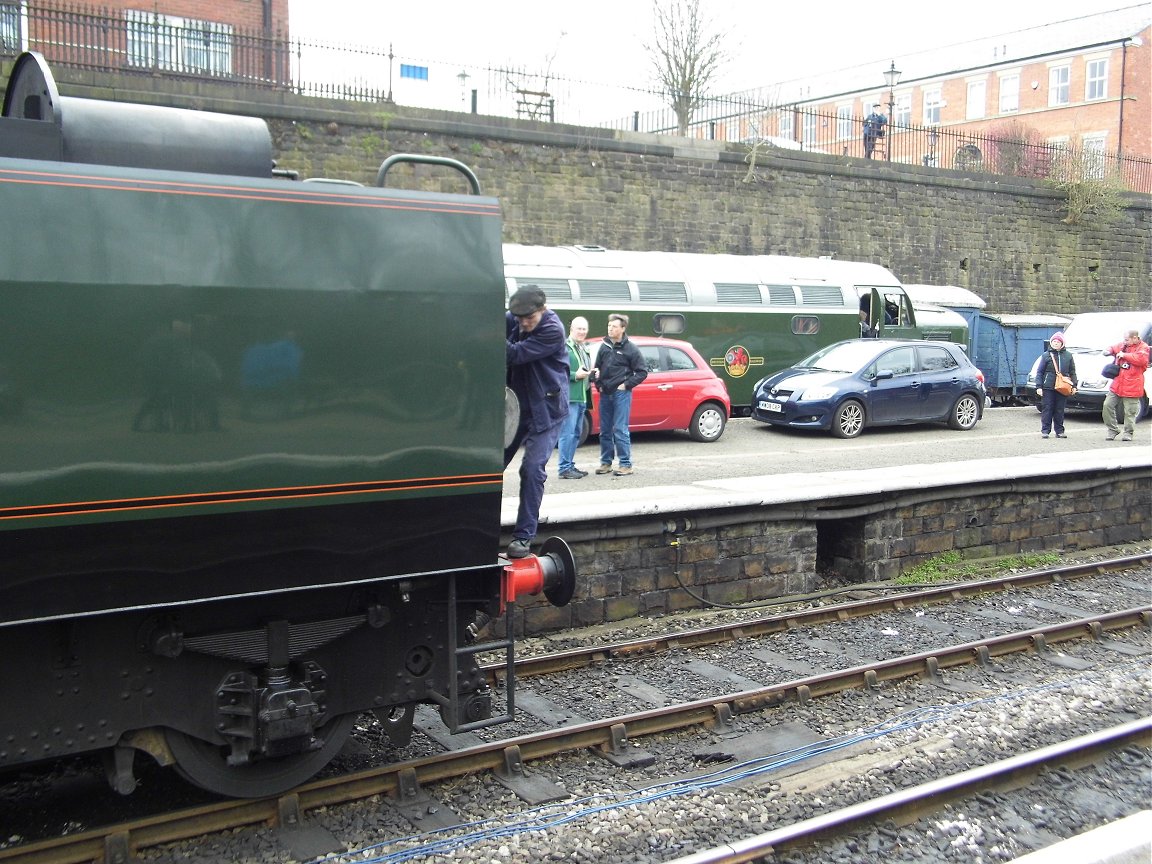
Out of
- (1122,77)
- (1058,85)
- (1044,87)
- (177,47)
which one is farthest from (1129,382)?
(1044,87)

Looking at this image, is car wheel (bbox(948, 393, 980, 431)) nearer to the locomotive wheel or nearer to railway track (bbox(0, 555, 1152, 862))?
railway track (bbox(0, 555, 1152, 862))

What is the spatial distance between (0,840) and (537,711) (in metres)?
3.13

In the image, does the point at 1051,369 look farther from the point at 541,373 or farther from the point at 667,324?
the point at 541,373

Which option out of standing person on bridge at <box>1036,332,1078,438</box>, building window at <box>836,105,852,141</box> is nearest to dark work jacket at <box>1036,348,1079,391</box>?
standing person on bridge at <box>1036,332,1078,438</box>

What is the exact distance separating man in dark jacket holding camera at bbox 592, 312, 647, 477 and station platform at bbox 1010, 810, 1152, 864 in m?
8.72

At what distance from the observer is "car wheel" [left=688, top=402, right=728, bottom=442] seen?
55.4 ft

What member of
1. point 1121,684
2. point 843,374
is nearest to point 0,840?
point 1121,684

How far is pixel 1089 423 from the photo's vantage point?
2161cm

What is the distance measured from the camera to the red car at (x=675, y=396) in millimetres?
16328

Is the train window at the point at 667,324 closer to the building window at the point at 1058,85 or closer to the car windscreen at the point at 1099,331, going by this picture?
the car windscreen at the point at 1099,331

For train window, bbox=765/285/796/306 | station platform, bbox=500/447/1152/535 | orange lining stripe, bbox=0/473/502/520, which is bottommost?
station platform, bbox=500/447/1152/535

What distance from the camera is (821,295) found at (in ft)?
73.0

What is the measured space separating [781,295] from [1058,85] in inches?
1546

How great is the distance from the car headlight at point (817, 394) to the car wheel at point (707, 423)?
1659mm
